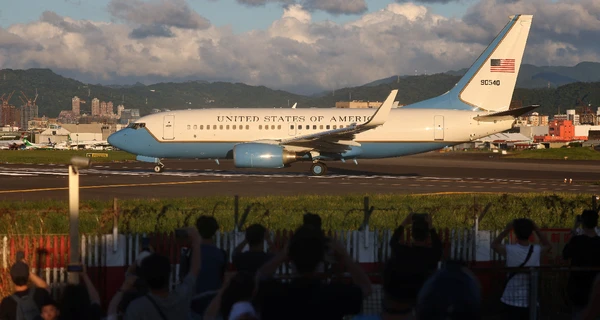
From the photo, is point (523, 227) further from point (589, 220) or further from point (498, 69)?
point (498, 69)

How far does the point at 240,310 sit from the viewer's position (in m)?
5.71

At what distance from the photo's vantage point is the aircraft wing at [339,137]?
36406 mm

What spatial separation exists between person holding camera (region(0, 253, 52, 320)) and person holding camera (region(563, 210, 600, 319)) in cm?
553

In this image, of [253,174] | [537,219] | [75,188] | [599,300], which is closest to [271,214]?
[537,219]

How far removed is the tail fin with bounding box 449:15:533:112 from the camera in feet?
133

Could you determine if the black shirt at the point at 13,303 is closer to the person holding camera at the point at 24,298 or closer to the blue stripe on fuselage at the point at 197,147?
the person holding camera at the point at 24,298

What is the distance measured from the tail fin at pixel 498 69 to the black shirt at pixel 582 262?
108 feet

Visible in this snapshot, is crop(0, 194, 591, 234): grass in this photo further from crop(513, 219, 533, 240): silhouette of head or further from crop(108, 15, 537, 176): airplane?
crop(108, 15, 537, 176): airplane

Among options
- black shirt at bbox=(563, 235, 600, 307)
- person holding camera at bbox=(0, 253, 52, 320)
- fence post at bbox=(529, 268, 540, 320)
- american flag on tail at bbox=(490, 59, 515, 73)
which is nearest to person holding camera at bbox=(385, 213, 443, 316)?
fence post at bbox=(529, 268, 540, 320)

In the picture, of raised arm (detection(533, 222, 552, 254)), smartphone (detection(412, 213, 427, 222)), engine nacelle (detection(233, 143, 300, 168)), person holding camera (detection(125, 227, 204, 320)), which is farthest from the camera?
engine nacelle (detection(233, 143, 300, 168))

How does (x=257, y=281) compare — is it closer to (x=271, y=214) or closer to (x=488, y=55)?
(x=271, y=214)

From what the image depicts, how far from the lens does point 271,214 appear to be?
58.6 feet

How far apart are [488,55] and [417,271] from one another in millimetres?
36360

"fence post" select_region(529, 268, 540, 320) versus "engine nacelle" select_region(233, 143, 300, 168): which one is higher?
"engine nacelle" select_region(233, 143, 300, 168)
